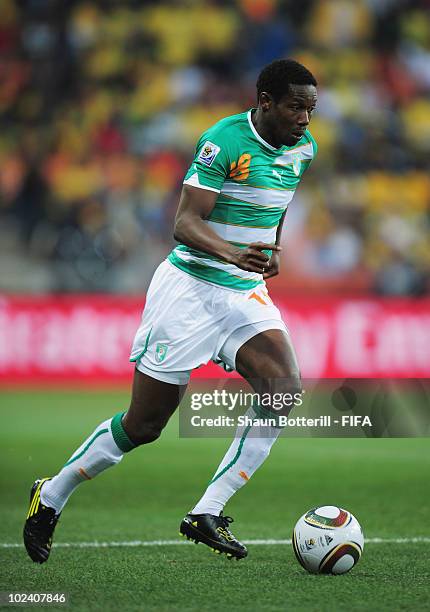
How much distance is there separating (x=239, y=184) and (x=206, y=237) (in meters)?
0.44

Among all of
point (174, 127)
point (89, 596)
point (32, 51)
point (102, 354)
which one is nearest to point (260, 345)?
point (89, 596)

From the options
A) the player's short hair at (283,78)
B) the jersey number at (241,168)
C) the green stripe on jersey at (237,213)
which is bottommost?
the green stripe on jersey at (237,213)

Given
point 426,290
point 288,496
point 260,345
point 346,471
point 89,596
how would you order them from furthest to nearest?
point 426,290 → point 346,471 → point 288,496 → point 260,345 → point 89,596

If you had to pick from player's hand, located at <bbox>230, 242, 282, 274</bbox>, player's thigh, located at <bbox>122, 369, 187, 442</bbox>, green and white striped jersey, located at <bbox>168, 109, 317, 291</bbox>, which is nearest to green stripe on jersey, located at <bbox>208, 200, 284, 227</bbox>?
green and white striped jersey, located at <bbox>168, 109, 317, 291</bbox>

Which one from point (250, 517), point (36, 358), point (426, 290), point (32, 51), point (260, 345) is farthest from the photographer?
point (32, 51)

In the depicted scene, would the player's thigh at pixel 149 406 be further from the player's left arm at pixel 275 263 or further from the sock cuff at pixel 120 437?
the player's left arm at pixel 275 263

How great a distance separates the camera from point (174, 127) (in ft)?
52.3

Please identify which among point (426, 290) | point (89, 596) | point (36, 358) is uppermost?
point (89, 596)

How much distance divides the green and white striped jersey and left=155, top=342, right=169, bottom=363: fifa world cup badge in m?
0.39

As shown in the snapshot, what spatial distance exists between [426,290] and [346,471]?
6.69m

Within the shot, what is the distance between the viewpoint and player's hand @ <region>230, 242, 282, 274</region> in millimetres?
4605

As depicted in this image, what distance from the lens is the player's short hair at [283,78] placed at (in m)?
4.93

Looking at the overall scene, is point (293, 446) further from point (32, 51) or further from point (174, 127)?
point (32, 51)

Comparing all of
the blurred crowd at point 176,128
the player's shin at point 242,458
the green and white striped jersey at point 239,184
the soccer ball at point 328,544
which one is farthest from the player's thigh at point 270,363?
the blurred crowd at point 176,128
